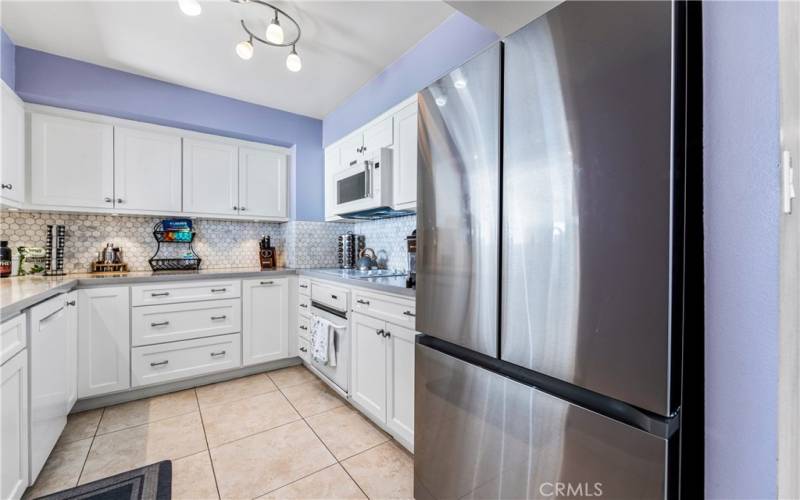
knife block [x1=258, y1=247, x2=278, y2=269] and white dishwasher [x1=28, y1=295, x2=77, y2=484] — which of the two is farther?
knife block [x1=258, y1=247, x2=278, y2=269]

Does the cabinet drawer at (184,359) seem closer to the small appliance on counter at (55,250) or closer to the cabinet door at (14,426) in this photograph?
the small appliance on counter at (55,250)

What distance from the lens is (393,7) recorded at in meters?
1.98

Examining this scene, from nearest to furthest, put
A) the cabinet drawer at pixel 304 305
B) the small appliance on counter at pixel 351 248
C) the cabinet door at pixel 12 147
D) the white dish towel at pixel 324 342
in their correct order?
the cabinet door at pixel 12 147 → the white dish towel at pixel 324 342 → the cabinet drawer at pixel 304 305 → the small appliance on counter at pixel 351 248

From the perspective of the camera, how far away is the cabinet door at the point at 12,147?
83.3 inches

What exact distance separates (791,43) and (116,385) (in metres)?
3.59

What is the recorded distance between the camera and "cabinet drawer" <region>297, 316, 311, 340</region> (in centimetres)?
296

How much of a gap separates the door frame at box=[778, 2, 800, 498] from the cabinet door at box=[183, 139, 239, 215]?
137 inches

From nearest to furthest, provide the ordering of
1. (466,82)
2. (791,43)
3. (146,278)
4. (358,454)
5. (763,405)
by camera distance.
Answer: (791,43) < (763,405) < (466,82) < (358,454) < (146,278)

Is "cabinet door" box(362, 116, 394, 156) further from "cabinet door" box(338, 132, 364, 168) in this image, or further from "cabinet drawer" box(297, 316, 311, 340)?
"cabinet drawer" box(297, 316, 311, 340)

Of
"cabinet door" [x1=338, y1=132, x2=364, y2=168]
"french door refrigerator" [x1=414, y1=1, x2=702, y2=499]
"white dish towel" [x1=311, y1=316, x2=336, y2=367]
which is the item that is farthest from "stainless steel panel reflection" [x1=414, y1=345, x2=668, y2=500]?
"cabinet door" [x1=338, y1=132, x2=364, y2=168]

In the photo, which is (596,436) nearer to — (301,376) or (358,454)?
(358,454)

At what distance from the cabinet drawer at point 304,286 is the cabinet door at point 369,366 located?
2.84ft

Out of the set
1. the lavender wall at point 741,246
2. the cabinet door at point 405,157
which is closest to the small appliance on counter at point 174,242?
the cabinet door at point 405,157

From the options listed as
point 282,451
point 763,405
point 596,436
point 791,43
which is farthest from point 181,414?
point 791,43
